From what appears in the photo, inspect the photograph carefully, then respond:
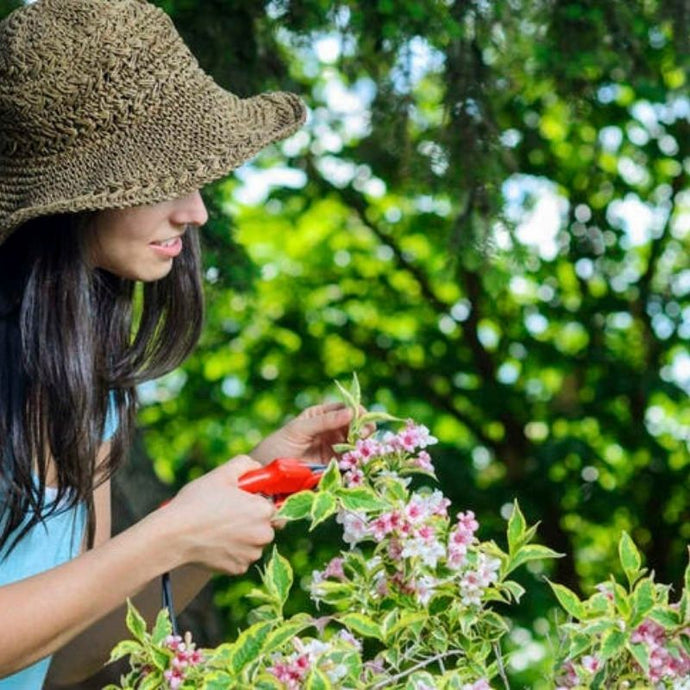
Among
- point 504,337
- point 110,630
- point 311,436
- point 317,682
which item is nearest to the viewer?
point 317,682

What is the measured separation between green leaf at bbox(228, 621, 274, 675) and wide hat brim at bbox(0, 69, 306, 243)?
0.54 metres

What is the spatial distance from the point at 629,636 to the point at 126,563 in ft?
1.79

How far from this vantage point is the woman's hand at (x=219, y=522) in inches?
68.7

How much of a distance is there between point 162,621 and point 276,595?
0.13m

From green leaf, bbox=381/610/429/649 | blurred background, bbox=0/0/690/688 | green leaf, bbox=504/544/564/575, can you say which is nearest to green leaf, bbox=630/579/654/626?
green leaf, bbox=504/544/564/575

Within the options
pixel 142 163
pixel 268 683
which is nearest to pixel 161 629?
pixel 268 683

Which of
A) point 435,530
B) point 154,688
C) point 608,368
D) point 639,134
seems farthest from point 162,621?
point 639,134

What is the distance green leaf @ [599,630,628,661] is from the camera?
1590 mm

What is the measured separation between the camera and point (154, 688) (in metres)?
1.63

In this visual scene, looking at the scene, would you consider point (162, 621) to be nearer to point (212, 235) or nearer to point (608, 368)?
point (212, 235)

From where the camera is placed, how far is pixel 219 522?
5.75 ft

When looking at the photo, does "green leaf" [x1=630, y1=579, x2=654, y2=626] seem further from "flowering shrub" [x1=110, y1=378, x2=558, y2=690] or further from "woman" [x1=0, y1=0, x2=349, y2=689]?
"woman" [x1=0, y1=0, x2=349, y2=689]

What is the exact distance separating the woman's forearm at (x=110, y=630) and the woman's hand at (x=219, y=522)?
0.32 metres

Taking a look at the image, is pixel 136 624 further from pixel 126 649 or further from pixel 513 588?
pixel 513 588
